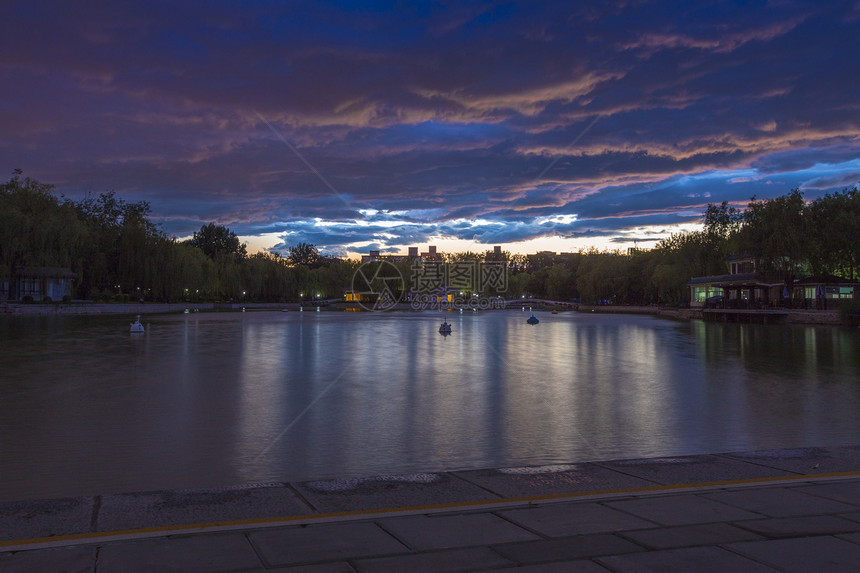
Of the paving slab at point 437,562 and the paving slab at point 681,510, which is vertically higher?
the paving slab at point 437,562

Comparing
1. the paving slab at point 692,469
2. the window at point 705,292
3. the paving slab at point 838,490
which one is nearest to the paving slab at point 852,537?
the paving slab at point 838,490

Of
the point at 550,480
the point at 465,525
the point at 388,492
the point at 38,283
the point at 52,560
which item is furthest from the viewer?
the point at 38,283

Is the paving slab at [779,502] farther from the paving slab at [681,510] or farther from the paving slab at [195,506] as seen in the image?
the paving slab at [195,506]

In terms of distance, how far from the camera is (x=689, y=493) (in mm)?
6344

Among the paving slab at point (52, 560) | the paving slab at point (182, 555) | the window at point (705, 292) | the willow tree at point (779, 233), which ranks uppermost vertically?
the willow tree at point (779, 233)

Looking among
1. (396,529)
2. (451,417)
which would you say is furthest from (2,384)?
(396,529)

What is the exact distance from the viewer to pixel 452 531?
5.25 m

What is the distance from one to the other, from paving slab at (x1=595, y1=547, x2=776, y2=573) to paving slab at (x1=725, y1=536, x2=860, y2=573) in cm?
14

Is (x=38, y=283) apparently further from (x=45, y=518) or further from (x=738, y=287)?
(x=45, y=518)

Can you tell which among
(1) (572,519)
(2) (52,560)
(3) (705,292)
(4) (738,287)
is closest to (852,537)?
(1) (572,519)

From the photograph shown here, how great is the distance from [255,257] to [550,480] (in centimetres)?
12782

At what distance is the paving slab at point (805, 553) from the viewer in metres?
4.54

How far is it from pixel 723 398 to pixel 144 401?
13243 mm

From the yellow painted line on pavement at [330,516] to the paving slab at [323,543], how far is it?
0.23 metres
